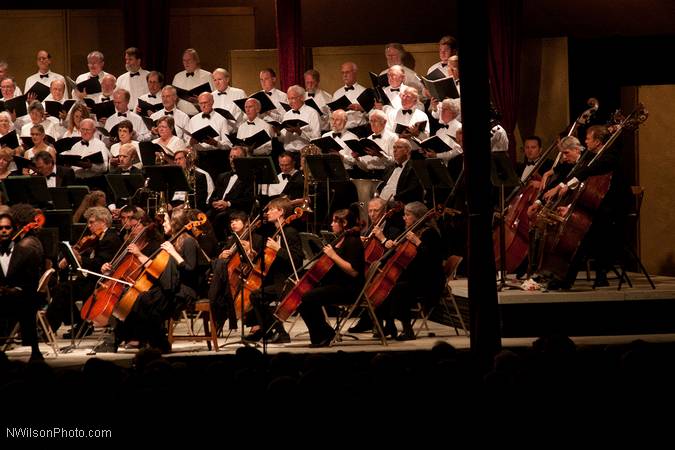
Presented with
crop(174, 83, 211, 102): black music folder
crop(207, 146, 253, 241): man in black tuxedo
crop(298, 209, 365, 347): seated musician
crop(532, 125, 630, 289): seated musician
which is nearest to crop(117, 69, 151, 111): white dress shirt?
crop(174, 83, 211, 102): black music folder

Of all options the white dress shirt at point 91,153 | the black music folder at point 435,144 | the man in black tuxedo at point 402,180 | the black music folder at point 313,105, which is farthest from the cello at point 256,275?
the white dress shirt at point 91,153

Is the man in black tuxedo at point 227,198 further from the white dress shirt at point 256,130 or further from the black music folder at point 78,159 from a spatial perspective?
the black music folder at point 78,159

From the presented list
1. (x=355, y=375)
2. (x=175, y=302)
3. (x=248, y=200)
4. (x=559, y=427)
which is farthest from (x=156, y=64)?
(x=559, y=427)

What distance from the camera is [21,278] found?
7816 millimetres

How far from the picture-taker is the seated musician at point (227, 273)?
8125 mm

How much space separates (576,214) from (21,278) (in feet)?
13.6

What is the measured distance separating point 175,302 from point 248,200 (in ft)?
7.74

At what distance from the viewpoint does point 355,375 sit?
4020mm

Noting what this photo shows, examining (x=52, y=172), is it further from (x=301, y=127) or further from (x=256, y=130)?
(x=301, y=127)

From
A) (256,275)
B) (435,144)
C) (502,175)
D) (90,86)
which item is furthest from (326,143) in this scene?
(90,86)

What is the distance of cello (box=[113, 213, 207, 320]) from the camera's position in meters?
7.94

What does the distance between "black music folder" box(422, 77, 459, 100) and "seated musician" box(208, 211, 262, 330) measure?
2.40 m

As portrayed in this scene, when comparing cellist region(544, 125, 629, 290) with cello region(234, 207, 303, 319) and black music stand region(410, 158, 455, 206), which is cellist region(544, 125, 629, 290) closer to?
black music stand region(410, 158, 455, 206)

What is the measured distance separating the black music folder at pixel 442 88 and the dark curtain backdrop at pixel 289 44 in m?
2.47
